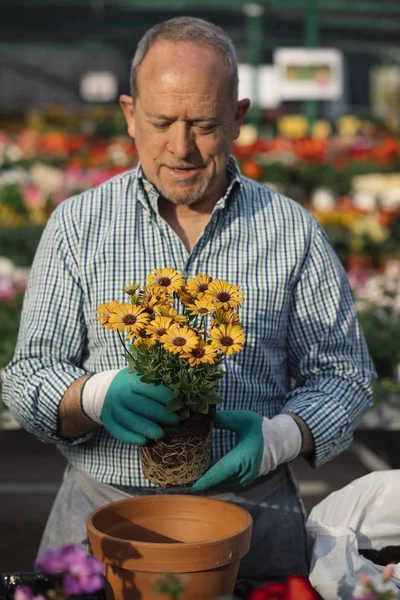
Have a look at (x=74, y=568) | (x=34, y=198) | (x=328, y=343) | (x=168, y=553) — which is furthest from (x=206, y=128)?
(x=34, y=198)

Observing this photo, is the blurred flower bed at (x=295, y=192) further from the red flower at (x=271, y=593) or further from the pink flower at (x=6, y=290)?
the red flower at (x=271, y=593)

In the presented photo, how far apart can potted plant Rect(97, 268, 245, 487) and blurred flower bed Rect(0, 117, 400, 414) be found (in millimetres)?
1911

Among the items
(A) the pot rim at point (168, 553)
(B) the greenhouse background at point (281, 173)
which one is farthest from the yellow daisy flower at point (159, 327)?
(B) the greenhouse background at point (281, 173)

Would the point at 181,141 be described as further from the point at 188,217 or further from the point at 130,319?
the point at 130,319

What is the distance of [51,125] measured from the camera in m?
13.6

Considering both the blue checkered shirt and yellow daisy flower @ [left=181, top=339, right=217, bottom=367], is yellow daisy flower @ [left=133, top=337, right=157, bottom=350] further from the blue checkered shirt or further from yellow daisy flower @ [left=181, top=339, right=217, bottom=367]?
the blue checkered shirt

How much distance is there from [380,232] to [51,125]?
872 centimetres

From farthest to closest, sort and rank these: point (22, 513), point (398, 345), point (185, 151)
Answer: point (22, 513) < point (398, 345) < point (185, 151)

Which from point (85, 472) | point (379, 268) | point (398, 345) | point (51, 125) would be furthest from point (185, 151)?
point (51, 125)

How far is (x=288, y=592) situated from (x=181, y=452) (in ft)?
1.11

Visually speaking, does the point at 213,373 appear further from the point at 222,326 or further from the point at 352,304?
the point at 352,304

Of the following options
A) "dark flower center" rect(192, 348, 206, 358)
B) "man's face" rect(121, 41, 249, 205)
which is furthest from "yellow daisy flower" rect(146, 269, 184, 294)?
"man's face" rect(121, 41, 249, 205)

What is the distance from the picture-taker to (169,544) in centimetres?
146

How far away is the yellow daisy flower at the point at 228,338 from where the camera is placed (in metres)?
1.54
